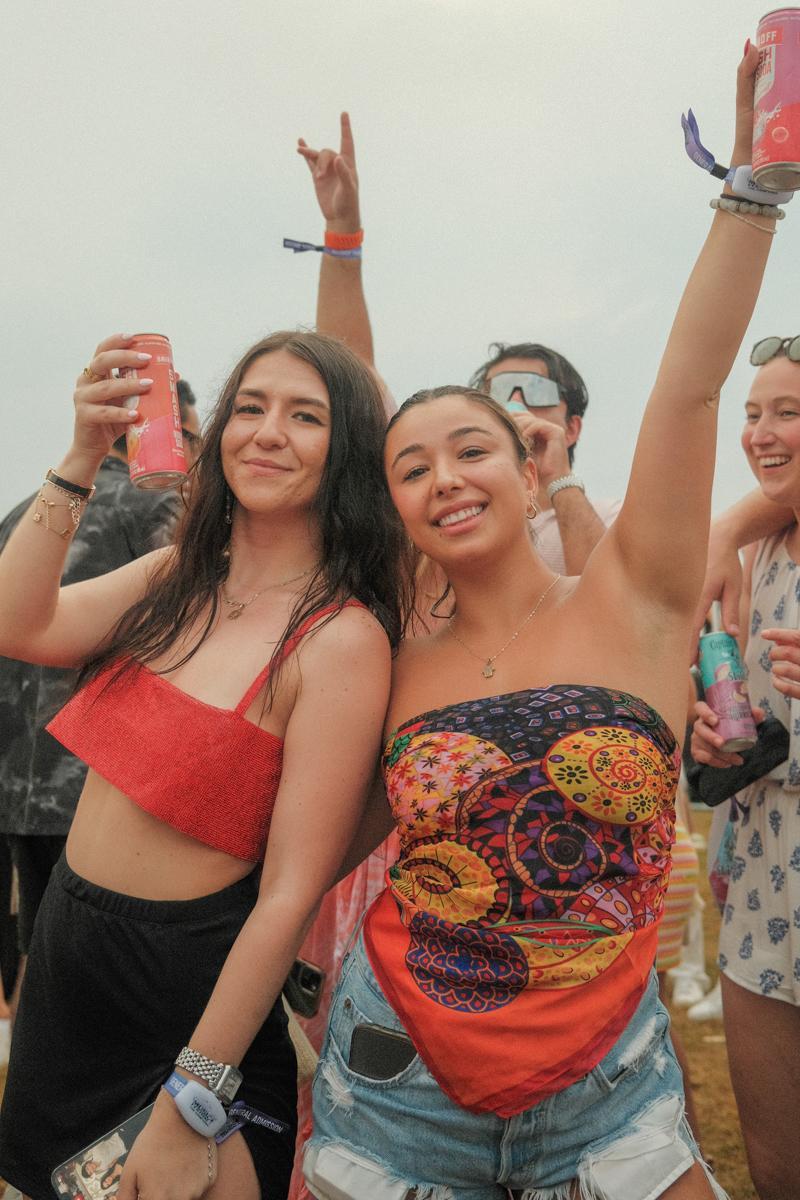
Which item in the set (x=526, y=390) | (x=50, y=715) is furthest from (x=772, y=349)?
(x=50, y=715)

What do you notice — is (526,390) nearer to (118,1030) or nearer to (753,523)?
(753,523)

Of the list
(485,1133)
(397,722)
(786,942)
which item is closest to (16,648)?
(397,722)

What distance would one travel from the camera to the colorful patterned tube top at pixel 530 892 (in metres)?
1.57

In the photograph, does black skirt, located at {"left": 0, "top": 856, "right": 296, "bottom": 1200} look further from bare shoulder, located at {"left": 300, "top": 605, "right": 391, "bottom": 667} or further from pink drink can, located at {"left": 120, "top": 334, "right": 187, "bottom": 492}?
pink drink can, located at {"left": 120, "top": 334, "right": 187, "bottom": 492}

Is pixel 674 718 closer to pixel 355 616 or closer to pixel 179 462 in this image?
pixel 355 616

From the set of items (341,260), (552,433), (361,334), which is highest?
(341,260)

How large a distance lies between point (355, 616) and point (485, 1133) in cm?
91

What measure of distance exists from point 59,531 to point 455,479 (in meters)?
0.82

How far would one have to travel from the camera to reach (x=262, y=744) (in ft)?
6.09

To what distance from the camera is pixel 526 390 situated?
11.2ft

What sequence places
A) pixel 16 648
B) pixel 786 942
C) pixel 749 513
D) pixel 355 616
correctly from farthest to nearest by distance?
pixel 749 513 < pixel 786 942 < pixel 16 648 < pixel 355 616

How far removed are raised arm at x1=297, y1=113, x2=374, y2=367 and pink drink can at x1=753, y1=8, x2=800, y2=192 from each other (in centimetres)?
192

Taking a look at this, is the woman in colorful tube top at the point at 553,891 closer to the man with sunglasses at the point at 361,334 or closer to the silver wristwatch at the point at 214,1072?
the silver wristwatch at the point at 214,1072

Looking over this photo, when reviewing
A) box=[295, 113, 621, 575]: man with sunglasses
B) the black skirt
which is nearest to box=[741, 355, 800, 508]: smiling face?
box=[295, 113, 621, 575]: man with sunglasses
